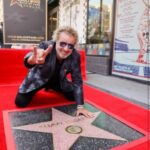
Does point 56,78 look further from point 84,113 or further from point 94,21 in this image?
point 94,21

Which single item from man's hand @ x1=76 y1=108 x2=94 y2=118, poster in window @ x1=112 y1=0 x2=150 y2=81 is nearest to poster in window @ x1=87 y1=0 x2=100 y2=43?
poster in window @ x1=112 y1=0 x2=150 y2=81

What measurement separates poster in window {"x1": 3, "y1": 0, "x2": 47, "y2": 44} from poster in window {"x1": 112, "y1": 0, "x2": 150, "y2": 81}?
1430 mm

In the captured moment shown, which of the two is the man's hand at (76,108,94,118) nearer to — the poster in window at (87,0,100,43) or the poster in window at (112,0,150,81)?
the poster in window at (112,0,150,81)

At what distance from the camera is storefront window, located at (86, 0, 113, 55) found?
13.1 feet

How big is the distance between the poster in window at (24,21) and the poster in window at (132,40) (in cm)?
143

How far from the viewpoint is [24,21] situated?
11.0 ft

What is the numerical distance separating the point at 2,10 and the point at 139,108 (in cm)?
265

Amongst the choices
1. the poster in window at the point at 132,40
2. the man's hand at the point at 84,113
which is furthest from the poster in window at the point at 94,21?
the man's hand at the point at 84,113

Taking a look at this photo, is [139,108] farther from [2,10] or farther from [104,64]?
[2,10]

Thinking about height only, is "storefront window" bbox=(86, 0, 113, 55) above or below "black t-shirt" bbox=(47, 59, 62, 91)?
above

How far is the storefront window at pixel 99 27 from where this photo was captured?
3.98 metres

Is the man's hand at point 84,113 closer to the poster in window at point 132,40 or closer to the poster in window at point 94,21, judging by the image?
the poster in window at point 132,40

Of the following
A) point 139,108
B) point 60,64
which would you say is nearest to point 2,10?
point 60,64

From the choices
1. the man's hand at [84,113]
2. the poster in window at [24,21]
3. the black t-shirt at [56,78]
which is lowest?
the man's hand at [84,113]
